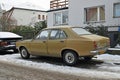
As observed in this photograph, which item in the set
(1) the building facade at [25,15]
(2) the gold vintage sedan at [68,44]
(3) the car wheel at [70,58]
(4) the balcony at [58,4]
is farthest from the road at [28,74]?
(1) the building facade at [25,15]

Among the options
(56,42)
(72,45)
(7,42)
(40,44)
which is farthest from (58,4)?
(72,45)

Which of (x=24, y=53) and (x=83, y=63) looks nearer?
(x=83, y=63)

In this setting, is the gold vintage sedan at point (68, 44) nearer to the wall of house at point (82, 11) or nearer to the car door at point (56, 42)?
the car door at point (56, 42)

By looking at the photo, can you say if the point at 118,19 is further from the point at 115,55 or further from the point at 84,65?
the point at 84,65

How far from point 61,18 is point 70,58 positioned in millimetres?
15327

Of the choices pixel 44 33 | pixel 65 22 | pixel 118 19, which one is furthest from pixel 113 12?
pixel 44 33

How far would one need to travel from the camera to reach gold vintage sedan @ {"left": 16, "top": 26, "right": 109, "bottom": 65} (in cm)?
1166

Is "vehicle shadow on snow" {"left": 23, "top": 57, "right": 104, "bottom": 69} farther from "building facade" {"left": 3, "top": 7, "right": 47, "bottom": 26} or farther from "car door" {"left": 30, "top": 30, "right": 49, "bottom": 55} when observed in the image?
"building facade" {"left": 3, "top": 7, "right": 47, "bottom": 26}

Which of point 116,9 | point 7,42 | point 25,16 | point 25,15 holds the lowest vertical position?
point 7,42

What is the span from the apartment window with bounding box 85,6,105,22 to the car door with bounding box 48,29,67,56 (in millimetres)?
10146

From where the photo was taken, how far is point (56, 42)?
12703mm

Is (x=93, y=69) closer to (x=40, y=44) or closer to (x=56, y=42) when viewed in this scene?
(x=56, y=42)

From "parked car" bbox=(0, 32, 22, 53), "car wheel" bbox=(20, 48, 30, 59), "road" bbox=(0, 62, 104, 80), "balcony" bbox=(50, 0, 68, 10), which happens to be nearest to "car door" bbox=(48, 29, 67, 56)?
"road" bbox=(0, 62, 104, 80)

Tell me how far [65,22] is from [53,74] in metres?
17.2
